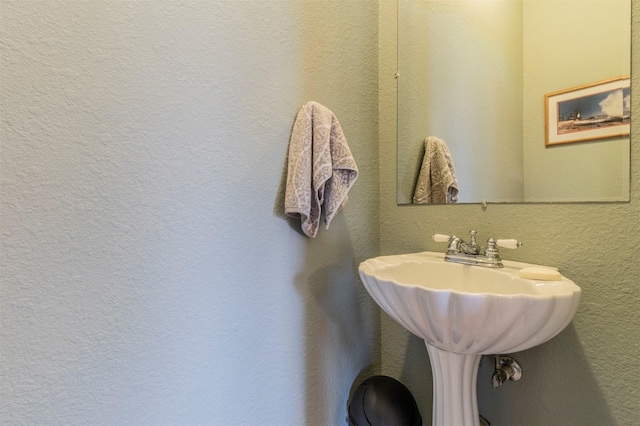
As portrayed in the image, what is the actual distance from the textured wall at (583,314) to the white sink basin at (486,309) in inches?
4.6

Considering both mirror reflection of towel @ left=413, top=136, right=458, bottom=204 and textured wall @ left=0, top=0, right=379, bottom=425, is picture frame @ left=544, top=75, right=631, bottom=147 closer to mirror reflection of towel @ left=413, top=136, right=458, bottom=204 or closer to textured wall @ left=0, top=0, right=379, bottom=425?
mirror reflection of towel @ left=413, top=136, right=458, bottom=204

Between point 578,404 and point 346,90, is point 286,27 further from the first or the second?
point 578,404

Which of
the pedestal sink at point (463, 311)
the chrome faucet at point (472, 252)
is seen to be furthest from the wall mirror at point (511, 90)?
the pedestal sink at point (463, 311)

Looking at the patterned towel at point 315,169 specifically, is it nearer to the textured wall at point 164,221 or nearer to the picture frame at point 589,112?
the textured wall at point 164,221

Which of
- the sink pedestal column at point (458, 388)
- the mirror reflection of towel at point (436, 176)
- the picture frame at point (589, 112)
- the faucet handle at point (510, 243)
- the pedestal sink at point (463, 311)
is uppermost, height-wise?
the picture frame at point (589, 112)

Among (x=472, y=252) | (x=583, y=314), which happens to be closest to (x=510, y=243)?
(x=472, y=252)

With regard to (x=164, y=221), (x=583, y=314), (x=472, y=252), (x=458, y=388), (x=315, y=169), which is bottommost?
(x=458, y=388)

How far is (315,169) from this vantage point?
2.63 feet

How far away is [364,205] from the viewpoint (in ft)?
3.52

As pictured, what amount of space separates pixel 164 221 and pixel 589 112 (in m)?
1.11

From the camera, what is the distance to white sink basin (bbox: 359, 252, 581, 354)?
53cm

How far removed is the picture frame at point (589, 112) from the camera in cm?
68

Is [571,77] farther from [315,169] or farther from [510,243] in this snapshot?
[315,169]

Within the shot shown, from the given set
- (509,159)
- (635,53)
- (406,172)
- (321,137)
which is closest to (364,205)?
(406,172)
